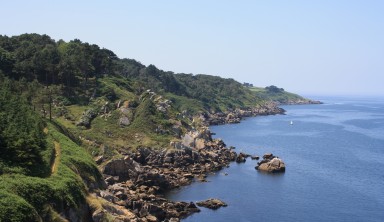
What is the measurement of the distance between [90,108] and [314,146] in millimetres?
85619

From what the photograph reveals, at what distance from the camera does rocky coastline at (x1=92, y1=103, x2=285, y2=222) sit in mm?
74688

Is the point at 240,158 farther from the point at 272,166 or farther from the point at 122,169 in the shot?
the point at 122,169

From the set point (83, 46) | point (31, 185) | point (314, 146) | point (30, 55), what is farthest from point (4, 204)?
point (314, 146)

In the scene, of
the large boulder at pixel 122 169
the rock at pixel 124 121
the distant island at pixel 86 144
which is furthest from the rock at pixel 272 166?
the rock at pixel 124 121

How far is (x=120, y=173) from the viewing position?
9519 centimetres

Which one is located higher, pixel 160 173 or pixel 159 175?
pixel 159 175

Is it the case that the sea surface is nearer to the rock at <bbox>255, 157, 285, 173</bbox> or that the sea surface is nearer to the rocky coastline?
the rock at <bbox>255, 157, 285, 173</bbox>

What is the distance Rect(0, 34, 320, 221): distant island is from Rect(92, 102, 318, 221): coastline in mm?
229

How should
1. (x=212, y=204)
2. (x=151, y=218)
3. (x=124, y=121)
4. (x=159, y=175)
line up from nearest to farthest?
(x=151, y=218), (x=212, y=204), (x=159, y=175), (x=124, y=121)

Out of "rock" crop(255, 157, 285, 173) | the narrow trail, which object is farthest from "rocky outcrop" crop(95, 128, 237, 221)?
"rock" crop(255, 157, 285, 173)

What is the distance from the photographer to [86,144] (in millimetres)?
108312

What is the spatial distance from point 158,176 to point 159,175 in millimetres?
380

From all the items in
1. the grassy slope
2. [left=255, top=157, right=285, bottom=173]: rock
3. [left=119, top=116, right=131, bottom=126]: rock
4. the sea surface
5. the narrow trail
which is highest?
[left=119, top=116, right=131, bottom=126]: rock

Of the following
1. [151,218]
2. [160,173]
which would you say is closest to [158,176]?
[160,173]
